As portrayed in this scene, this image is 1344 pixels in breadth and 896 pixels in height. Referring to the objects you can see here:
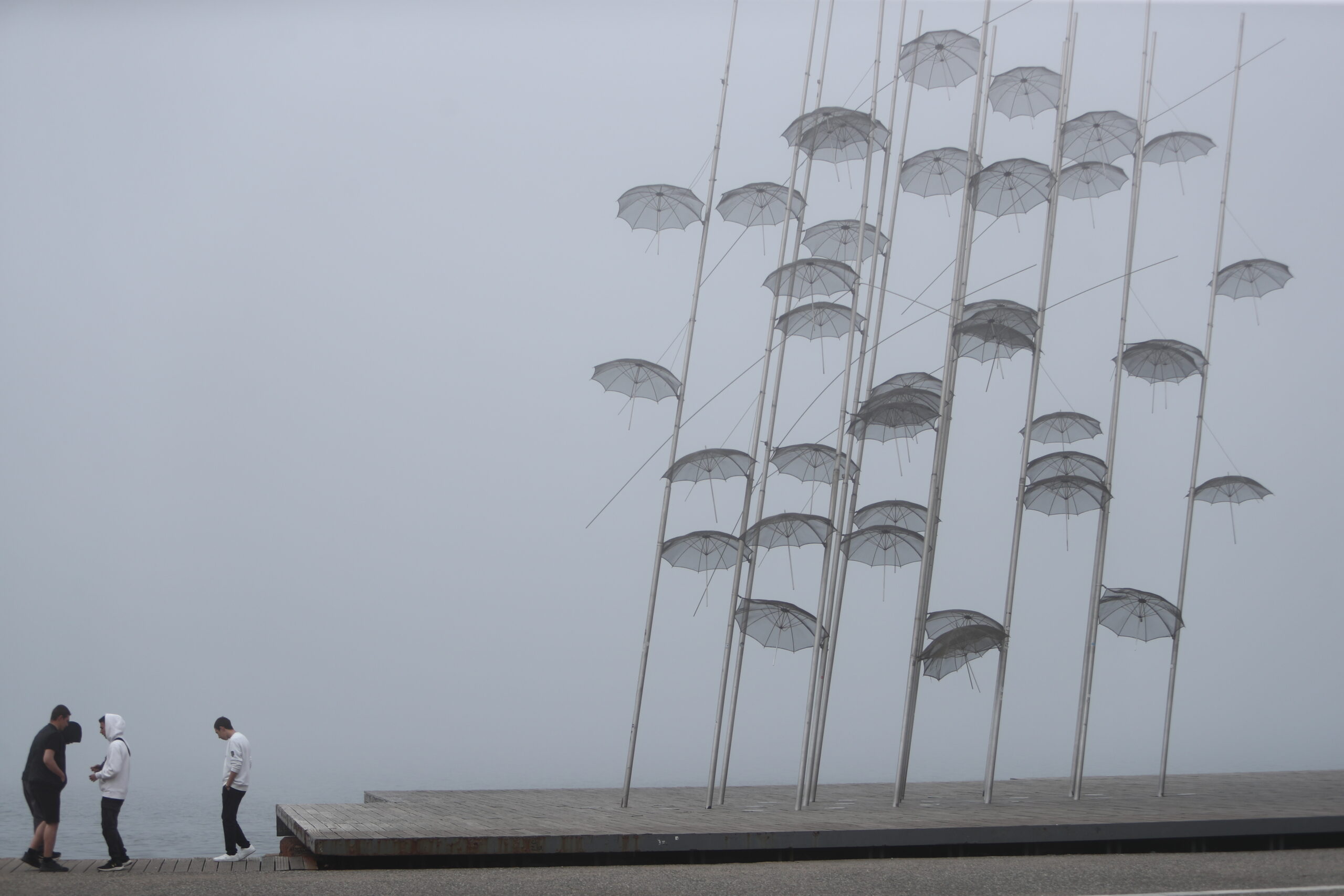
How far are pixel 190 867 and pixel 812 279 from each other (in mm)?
8386

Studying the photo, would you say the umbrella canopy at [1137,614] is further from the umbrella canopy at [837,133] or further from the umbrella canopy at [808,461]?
the umbrella canopy at [837,133]

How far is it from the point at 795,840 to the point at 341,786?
31730mm

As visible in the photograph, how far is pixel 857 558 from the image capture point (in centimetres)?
1396

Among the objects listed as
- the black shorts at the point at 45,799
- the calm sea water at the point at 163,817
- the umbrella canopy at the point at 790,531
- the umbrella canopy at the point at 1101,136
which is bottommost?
the calm sea water at the point at 163,817

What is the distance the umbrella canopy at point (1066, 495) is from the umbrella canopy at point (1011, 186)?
3009 millimetres

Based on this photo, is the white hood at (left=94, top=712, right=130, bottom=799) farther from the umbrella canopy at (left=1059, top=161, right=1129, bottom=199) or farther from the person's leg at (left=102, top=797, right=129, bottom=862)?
the umbrella canopy at (left=1059, top=161, right=1129, bottom=199)

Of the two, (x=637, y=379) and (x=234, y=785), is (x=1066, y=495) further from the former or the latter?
(x=234, y=785)

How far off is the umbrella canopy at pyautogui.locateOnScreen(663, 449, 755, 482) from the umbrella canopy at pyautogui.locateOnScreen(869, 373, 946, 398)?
1668 mm

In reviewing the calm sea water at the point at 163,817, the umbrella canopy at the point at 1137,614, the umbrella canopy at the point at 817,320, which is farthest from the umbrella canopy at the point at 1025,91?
the calm sea water at the point at 163,817

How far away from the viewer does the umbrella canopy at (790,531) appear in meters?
12.6

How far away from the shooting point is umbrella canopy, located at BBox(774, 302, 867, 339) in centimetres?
1310

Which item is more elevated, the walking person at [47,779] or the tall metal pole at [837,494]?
the tall metal pole at [837,494]

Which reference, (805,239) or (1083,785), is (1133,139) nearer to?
(805,239)

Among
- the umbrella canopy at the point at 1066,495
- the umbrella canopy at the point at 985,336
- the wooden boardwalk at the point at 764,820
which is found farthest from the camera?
the umbrella canopy at the point at 1066,495
